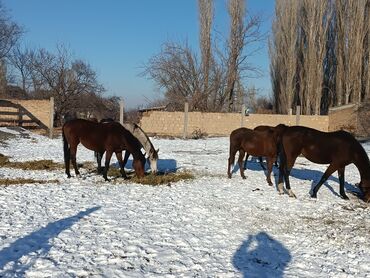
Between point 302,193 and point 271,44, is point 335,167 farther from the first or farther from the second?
point 271,44

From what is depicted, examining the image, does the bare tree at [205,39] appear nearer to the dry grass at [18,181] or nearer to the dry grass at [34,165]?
the dry grass at [34,165]

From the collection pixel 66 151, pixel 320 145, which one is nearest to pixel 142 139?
pixel 66 151

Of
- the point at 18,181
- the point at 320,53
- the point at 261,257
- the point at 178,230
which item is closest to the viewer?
the point at 261,257

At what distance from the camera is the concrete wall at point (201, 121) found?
25859mm

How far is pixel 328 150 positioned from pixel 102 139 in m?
5.21

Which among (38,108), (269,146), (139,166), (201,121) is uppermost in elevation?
(38,108)

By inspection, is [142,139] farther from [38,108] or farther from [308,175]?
[38,108]

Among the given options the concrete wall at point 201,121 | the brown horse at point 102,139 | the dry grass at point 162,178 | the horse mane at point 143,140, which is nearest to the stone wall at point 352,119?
the concrete wall at point 201,121

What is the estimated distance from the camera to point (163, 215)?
6.50m

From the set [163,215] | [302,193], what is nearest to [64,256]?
[163,215]

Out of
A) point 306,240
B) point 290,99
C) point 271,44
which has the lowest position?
point 306,240

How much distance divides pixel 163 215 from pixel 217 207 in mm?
1315

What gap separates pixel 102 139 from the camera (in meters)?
9.45

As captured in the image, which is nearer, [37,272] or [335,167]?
[37,272]
